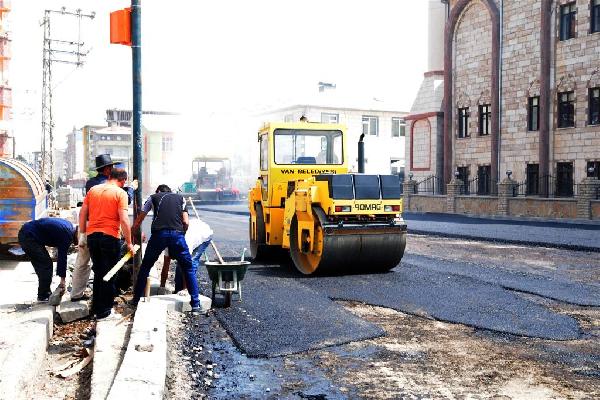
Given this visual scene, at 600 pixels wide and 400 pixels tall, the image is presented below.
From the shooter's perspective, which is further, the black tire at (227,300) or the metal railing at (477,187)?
the metal railing at (477,187)

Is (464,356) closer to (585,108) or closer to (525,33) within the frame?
(585,108)

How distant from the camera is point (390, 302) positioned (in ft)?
27.3

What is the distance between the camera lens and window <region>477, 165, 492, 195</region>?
3128 cm

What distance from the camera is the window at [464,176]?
1276 inches

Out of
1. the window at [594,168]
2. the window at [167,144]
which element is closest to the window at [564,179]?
the window at [594,168]

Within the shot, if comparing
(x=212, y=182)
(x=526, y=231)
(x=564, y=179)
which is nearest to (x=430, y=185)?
(x=564, y=179)

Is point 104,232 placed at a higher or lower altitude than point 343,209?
lower

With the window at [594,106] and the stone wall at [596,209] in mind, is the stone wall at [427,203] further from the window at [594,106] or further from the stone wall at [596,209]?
the stone wall at [596,209]

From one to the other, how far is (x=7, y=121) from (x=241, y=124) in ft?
65.5

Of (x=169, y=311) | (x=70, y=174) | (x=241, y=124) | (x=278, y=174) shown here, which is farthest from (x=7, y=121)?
(x=70, y=174)

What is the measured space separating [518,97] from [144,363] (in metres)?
27.4

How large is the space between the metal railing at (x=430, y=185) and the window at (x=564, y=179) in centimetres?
792

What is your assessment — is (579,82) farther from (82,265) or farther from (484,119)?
(82,265)

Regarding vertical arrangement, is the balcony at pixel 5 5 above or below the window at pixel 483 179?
above
